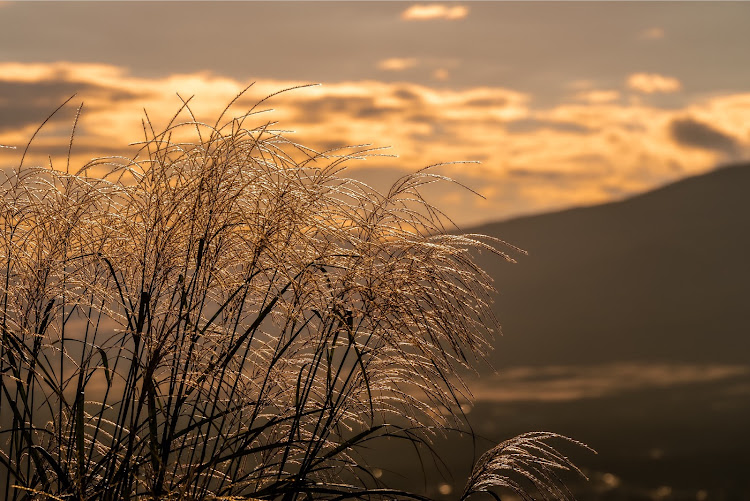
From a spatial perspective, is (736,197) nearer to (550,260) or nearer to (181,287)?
(550,260)

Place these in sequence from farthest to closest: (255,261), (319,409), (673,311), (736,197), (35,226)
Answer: (736,197), (673,311), (35,226), (319,409), (255,261)

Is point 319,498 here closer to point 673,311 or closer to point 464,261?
point 464,261

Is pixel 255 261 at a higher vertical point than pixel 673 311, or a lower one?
higher

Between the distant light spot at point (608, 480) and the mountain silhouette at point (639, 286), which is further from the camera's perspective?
the mountain silhouette at point (639, 286)

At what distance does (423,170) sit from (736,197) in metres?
110

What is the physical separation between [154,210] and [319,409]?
3.02 feet

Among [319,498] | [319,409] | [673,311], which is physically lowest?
[673,311]

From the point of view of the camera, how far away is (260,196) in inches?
116

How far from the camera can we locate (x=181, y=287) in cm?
284

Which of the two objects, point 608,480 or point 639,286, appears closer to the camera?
point 608,480

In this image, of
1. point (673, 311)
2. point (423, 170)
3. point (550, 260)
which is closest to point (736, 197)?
point (673, 311)

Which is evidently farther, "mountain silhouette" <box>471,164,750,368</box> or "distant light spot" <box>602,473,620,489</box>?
"mountain silhouette" <box>471,164,750,368</box>

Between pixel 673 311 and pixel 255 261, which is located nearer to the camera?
pixel 255 261

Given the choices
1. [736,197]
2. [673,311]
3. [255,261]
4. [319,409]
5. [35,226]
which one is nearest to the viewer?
[255,261]
